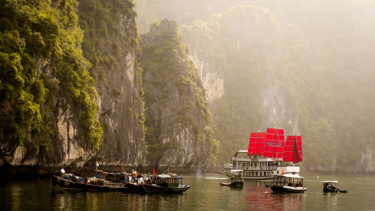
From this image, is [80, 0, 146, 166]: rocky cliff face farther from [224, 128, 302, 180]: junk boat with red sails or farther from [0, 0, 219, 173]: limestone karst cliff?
[224, 128, 302, 180]: junk boat with red sails

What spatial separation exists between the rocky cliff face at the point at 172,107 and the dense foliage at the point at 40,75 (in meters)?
48.3

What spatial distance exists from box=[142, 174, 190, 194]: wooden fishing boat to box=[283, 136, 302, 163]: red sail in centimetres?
4801

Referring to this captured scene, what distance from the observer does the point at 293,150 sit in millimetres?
95062

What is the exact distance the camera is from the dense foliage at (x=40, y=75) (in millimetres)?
45188

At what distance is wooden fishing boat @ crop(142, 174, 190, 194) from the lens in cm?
5106

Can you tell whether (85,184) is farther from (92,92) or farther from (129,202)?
(92,92)

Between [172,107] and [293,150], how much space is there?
39.0 meters

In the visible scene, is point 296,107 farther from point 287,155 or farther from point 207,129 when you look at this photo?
point 287,155

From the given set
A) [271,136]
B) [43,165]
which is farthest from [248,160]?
[43,165]

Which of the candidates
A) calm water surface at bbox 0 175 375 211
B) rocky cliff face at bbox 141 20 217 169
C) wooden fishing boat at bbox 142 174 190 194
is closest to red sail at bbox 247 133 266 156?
rocky cliff face at bbox 141 20 217 169

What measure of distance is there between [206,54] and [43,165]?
472 feet

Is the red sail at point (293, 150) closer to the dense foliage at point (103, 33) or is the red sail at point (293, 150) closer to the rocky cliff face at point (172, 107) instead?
the rocky cliff face at point (172, 107)

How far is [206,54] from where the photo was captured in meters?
194

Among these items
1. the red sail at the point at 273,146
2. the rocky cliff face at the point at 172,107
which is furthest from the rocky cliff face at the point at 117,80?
the red sail at the point at 273,146
